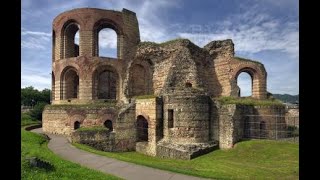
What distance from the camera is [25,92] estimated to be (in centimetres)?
5462

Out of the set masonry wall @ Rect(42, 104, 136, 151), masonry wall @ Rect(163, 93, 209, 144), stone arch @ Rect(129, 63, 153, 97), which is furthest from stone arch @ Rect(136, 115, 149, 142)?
stone arch @ Rect(129, 63, 153, 97)

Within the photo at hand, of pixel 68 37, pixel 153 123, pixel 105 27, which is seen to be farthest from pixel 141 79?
pixel 68 37

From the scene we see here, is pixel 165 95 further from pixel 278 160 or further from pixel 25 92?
pixel 25 92

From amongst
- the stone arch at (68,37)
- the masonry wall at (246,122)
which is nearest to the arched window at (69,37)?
the stone arch at (68,37)

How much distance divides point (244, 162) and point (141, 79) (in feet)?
48.9

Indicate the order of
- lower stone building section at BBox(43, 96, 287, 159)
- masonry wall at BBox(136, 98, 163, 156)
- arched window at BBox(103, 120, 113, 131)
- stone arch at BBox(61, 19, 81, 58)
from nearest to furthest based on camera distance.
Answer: lower stone building section at BBox(43, 96, 287, 159)
masonry wall at BBox(136, 98, 163, 156)
arched window at BBox(103, 120, 113, 131)
stone arch at BBox(61, 19, 81, 58)

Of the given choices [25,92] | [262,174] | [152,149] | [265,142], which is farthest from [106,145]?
[25,92]

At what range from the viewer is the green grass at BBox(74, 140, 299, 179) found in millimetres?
11336

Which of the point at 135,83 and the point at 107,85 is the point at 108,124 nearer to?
the point at 135,83

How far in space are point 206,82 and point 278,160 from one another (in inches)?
569

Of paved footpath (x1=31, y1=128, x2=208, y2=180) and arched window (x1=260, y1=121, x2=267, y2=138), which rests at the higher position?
arched window (x1=260, y1=121, x2=267, y2=138)

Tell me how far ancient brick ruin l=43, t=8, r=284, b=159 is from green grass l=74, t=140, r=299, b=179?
223cm

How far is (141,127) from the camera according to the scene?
76.5 ft

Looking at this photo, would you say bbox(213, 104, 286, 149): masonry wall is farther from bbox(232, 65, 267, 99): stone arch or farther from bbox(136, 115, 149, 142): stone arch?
bbox(136, 115, 149, 142): stone arch
